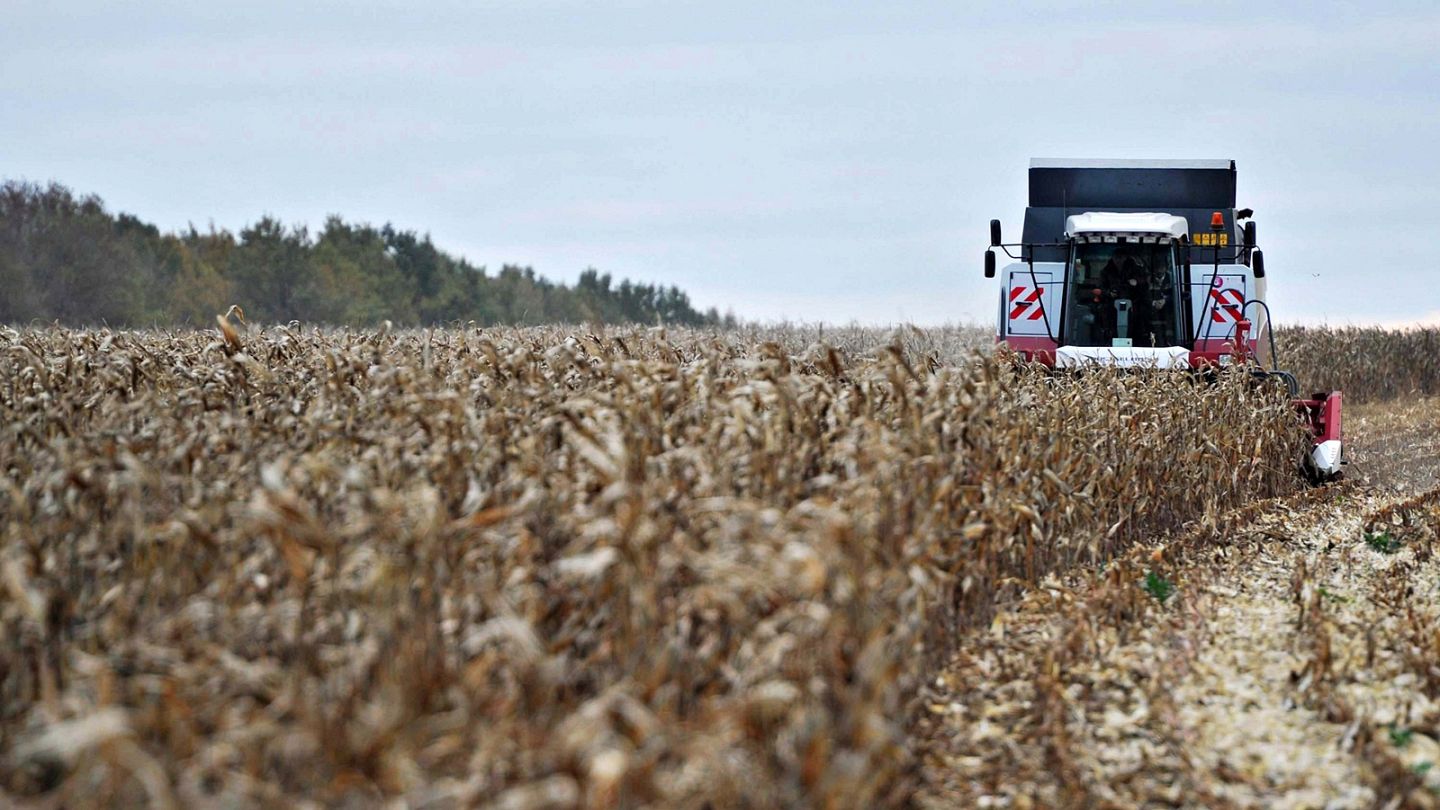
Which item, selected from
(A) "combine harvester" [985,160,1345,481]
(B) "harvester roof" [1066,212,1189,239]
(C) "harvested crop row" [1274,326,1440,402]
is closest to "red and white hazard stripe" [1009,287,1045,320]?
(A) "combine harvester" [985,160,1345,481]

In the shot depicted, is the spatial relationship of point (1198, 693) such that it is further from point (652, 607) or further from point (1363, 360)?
point (1363, 360)

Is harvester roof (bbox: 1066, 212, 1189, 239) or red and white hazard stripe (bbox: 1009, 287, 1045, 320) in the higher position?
harvester roof (bbox: 1066, 212, 1189, 239)

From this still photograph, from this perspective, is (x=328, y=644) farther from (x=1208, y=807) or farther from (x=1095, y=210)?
(x=1095, y=210)

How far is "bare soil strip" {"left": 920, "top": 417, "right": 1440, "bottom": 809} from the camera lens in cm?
454

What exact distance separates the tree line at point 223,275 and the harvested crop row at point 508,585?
97.2ft

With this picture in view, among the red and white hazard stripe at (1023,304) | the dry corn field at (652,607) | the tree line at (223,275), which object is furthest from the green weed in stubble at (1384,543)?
the tree line at (223,275)

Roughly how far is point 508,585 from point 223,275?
172ft

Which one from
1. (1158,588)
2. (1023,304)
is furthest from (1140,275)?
(1158,588)

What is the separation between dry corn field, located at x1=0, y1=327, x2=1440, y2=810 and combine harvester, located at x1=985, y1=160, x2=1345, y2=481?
4090 mm

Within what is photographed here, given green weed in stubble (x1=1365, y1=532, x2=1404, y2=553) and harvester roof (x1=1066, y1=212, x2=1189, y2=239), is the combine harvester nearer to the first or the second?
harvester roof (x1=1066, y1=212, x2=1189, y2=239)

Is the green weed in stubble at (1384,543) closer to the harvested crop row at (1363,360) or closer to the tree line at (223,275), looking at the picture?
the harvested crop row at (1363,360)

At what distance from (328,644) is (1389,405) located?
24.8 metres

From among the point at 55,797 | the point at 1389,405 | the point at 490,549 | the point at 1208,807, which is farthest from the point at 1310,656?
the point at 1389,405

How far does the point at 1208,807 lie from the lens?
14.3 ft
